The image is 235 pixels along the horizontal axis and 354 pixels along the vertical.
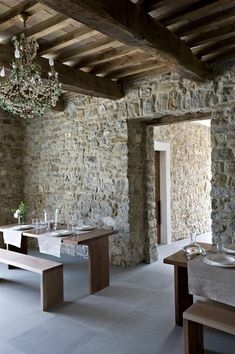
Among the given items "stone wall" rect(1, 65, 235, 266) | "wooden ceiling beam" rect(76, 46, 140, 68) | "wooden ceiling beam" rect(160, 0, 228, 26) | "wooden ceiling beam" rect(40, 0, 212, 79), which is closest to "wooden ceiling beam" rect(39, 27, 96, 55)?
"wooden ceiling beam" rect(76, 46, 140, 68)

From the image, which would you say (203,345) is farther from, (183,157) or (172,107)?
(183,157)

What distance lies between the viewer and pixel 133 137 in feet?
15.0

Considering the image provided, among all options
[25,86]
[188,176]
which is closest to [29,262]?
[25,86]

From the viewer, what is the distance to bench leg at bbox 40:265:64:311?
309cm

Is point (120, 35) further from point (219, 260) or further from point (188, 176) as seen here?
point (188, 176)

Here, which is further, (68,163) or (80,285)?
(68,163)

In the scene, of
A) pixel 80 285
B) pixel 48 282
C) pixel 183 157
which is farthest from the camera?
pixel 183 157

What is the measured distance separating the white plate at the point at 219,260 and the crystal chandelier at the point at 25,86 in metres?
2.11

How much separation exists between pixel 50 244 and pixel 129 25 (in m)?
2.49

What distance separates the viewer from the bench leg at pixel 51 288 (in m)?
3.09

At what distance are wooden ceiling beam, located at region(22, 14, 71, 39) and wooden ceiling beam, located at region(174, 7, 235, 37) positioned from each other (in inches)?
42.4

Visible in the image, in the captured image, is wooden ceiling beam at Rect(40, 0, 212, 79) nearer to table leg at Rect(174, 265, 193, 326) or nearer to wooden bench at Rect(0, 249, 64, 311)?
table leg at Rect(174, 265, 193, 326)

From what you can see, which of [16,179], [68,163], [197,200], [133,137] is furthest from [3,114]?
[197,200]

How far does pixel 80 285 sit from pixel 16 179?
2.95 m
